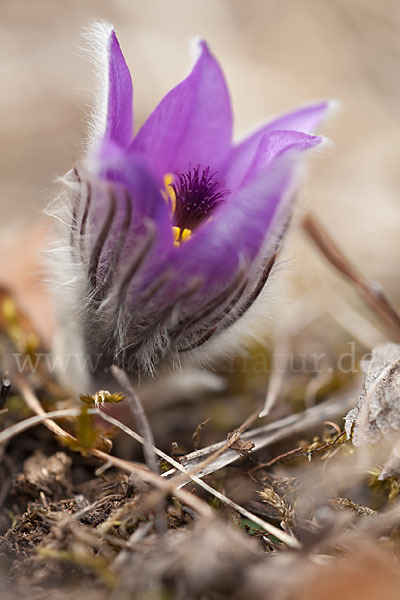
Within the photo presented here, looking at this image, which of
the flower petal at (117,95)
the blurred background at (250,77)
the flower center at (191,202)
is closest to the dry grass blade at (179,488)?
the flower center at (191,202)

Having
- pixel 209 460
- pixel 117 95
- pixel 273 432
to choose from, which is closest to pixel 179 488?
pixel 209 460

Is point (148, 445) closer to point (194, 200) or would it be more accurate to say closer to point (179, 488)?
point (179, 488)

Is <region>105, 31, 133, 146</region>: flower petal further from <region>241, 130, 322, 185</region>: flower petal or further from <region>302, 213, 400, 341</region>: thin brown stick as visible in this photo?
<region>302, 213, 400, 341</region>: thin brown stick

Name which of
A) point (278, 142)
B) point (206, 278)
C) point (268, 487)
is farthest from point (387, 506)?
point (278, 142)

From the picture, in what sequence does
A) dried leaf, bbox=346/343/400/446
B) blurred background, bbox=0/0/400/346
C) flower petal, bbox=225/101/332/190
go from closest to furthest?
1. dried leaf, bbox=346/343/400/446
2. flower petal, bbox=225/101/332/190
3. blurred background, bbox=0/0/400/346

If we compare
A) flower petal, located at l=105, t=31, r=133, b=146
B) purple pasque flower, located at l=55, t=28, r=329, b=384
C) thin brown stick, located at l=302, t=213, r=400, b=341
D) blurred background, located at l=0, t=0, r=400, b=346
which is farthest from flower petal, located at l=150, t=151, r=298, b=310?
blurred background, located at l=0, t=0, r=400, b=346
